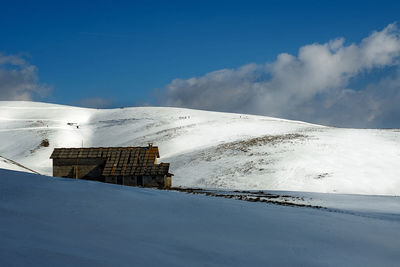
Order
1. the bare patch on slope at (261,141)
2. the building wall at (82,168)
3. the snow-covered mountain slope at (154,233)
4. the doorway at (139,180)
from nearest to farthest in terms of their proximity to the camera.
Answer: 1. the snow-covered mountain slope at (154,233)
2. the doorway at (139,180)
3. the building wall at (82,168)
4. the bare patch on slope at (261,141)

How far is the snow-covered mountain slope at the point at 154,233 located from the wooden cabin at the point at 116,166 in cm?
2832

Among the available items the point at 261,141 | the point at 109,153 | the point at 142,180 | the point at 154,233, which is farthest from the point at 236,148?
the point at 154,233

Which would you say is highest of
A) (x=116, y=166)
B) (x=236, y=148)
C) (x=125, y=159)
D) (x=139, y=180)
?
(x=236, y=148)

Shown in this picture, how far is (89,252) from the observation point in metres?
5.74

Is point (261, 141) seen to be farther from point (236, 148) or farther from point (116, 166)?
point (116, 166)

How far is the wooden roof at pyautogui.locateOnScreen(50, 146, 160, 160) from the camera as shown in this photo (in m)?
41.9

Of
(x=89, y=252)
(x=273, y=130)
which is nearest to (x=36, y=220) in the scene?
(x=89, y=252)

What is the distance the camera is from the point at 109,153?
4306cm

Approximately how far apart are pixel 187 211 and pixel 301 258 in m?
3.38

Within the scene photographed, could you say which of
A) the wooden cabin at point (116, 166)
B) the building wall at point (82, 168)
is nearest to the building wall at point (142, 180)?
the wooden cabin at point (116, 166)

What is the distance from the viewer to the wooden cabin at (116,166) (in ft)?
129

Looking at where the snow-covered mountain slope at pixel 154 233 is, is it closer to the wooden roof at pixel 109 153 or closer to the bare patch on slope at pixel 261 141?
the wooden roof at pixel 109 153

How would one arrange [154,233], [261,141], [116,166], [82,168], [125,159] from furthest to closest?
[261,141] → [82,168] → [125,159] → [116,166] → [154,233]

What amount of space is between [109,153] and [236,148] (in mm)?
21034
